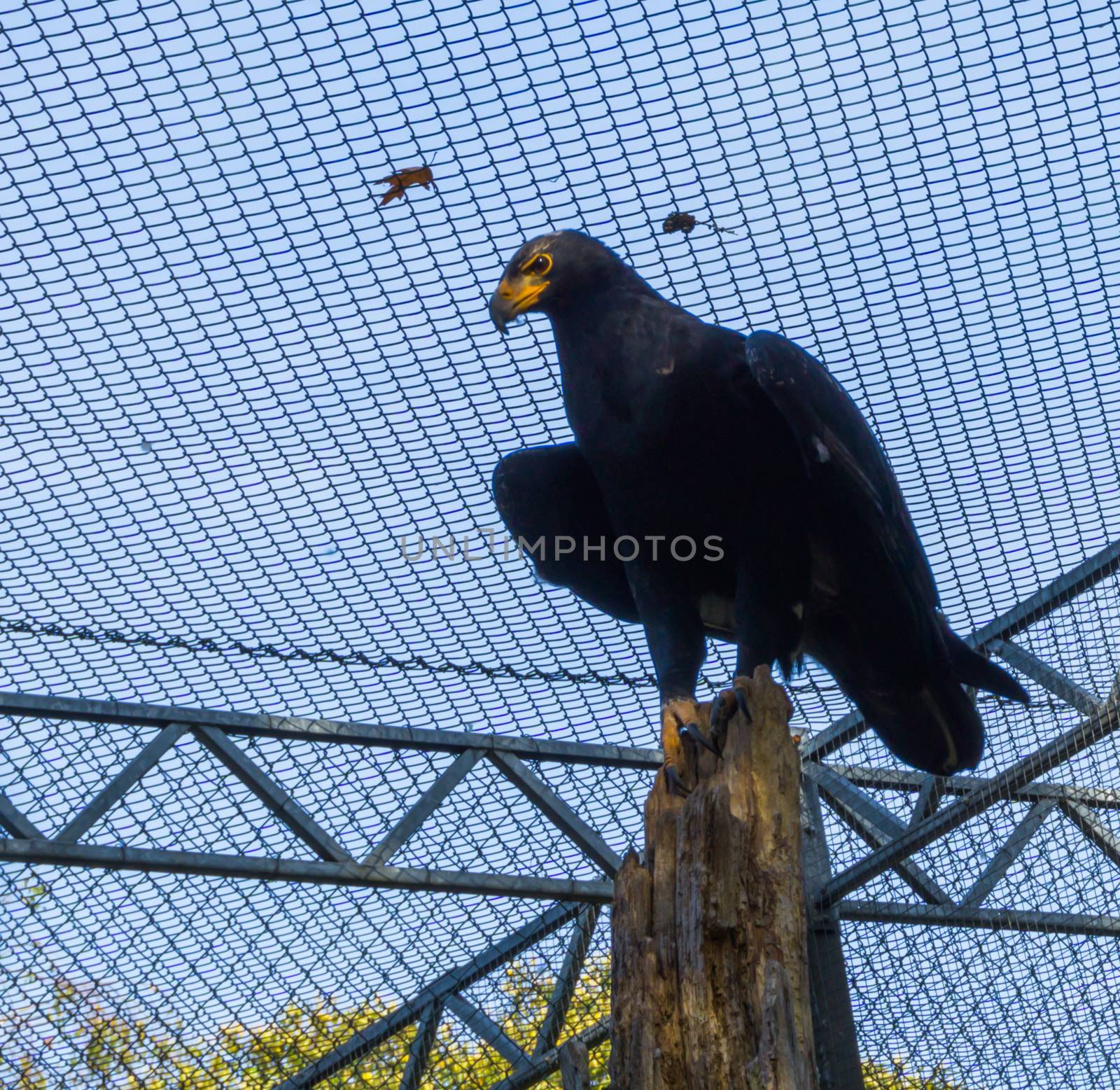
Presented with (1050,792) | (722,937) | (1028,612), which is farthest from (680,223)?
(722,937)

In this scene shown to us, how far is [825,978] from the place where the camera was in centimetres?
406

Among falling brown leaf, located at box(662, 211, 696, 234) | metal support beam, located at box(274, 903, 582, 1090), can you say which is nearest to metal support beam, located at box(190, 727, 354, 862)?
metal support beam, located at box(274, 903, 582, 1090)

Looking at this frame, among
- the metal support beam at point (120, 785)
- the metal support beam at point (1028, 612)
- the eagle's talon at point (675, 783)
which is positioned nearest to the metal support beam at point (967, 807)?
the metal support beam at point (1028, 612)

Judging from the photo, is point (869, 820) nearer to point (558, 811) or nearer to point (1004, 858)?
point (1004, 858)

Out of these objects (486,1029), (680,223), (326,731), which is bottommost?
(486,1029)

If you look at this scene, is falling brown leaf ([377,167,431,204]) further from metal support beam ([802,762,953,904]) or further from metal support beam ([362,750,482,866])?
metal support beam ([802,762,953,904])

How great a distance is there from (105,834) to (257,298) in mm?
1431

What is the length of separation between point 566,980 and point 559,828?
42 cm

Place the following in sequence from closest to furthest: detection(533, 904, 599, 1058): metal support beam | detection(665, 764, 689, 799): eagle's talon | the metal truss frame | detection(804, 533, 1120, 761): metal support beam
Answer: detection(665, 764, 689, 799): eagle's talon < the metal truss frame < detection(804, 533, 1120, 761): metal support beam < detection(533, 904, 599, 1058): metal support beam

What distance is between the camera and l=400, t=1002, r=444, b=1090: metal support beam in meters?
4.33

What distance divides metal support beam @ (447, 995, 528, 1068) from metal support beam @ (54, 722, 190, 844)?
3.62 feet

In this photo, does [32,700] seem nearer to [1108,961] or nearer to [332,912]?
[332,912]

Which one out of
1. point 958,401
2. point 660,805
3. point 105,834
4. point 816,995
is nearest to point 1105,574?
point 958,401

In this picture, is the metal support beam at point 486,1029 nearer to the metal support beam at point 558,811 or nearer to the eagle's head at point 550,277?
the metal support beam at point 558,811
